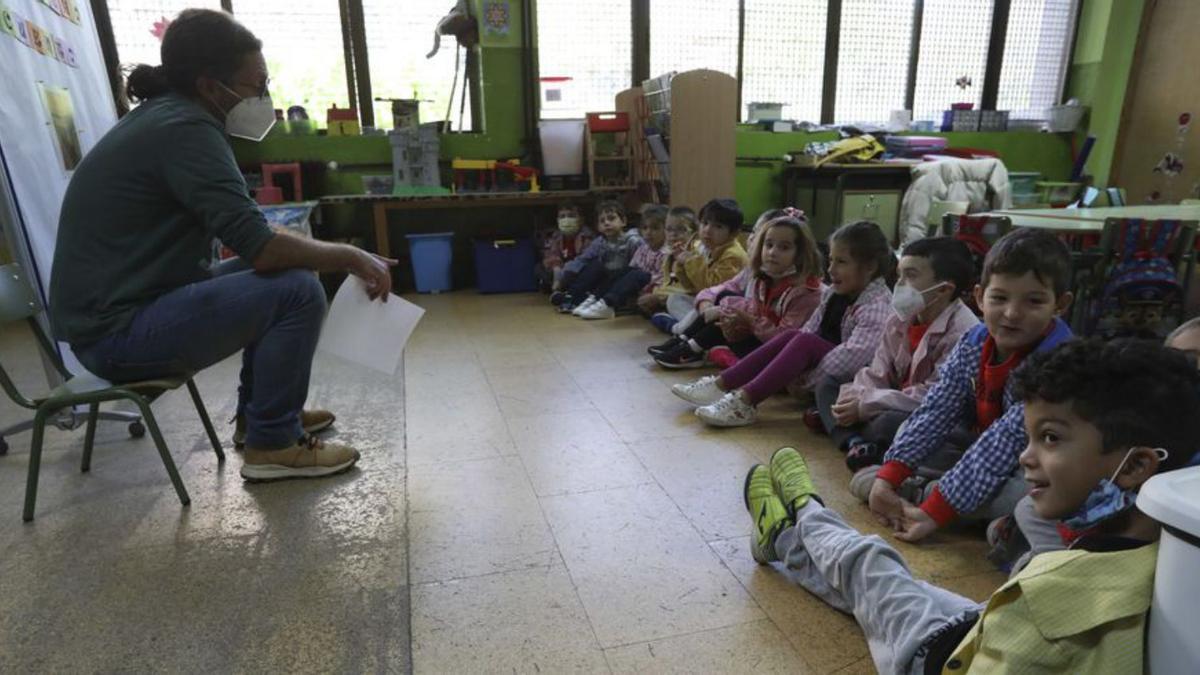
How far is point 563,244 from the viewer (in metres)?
4.49

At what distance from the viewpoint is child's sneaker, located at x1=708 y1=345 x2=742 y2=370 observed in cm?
274

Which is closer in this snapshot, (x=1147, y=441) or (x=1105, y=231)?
(x=1147, y=441)

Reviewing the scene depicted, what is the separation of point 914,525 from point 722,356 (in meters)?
1.33

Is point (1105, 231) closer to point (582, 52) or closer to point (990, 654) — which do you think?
point (990, 654)

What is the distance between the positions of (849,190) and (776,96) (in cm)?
114

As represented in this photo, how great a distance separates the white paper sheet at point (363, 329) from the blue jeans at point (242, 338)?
4 cm

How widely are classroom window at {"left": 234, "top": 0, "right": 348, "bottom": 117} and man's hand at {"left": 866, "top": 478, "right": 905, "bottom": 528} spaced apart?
4386 mm

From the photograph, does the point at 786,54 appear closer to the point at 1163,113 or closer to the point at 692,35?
the point at 692,35

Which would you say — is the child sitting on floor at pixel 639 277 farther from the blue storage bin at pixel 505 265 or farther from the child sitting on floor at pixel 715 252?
the blue storage bin at pixel 505 265

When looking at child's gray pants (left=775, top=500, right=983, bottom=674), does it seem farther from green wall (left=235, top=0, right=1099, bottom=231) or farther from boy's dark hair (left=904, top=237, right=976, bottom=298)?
green wall (left=235, top=0, right=1099, bottom=231)

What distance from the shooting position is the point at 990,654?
76 centimetres

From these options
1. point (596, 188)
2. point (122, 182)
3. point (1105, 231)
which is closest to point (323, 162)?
point (596, 188)

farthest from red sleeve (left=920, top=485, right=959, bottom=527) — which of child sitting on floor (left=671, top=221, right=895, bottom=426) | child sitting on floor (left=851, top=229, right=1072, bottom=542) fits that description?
child sitting on floor (left=671, top=221, right=895, bottom=426)

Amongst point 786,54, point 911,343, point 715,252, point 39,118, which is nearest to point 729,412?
point 911,343
